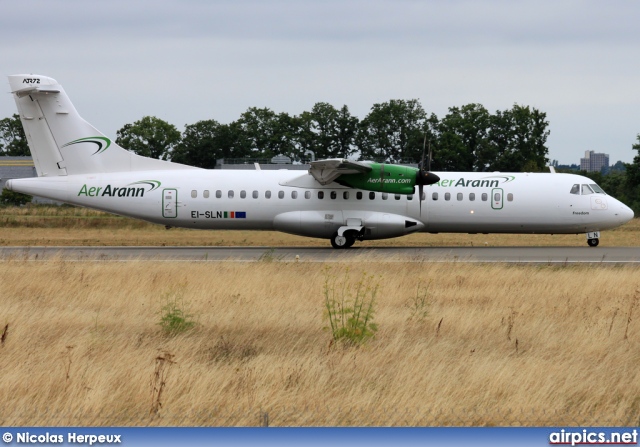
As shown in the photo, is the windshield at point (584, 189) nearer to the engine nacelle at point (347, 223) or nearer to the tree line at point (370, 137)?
the engine nacelle at point (347, 223)

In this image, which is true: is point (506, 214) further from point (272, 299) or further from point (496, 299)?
point (272, 299)

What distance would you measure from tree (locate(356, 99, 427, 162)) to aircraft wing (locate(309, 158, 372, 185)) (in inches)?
1860

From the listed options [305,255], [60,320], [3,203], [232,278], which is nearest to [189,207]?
[305,255]

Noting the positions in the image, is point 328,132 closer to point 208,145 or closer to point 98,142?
point 208,145

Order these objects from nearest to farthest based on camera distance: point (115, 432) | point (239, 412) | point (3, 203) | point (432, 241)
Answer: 1. point (115, 432)
2. point (239, 412)
3. point (432, 241)
4. point (3, 203)

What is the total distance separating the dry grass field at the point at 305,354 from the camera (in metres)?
8.17

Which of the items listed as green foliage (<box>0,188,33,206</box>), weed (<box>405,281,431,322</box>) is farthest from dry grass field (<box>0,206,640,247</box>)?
weed (<box>405,281,431,322</box>)

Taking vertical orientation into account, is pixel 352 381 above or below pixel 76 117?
below

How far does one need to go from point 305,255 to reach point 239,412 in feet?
60.9

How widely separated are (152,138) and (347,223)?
229 ft

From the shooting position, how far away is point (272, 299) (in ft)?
50.7

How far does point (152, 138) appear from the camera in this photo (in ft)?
310

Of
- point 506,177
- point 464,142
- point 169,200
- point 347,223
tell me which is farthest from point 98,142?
point 464,142

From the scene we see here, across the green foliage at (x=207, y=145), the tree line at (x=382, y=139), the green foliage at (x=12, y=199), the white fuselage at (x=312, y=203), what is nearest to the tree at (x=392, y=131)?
the tree line at (x=382, y=139)
